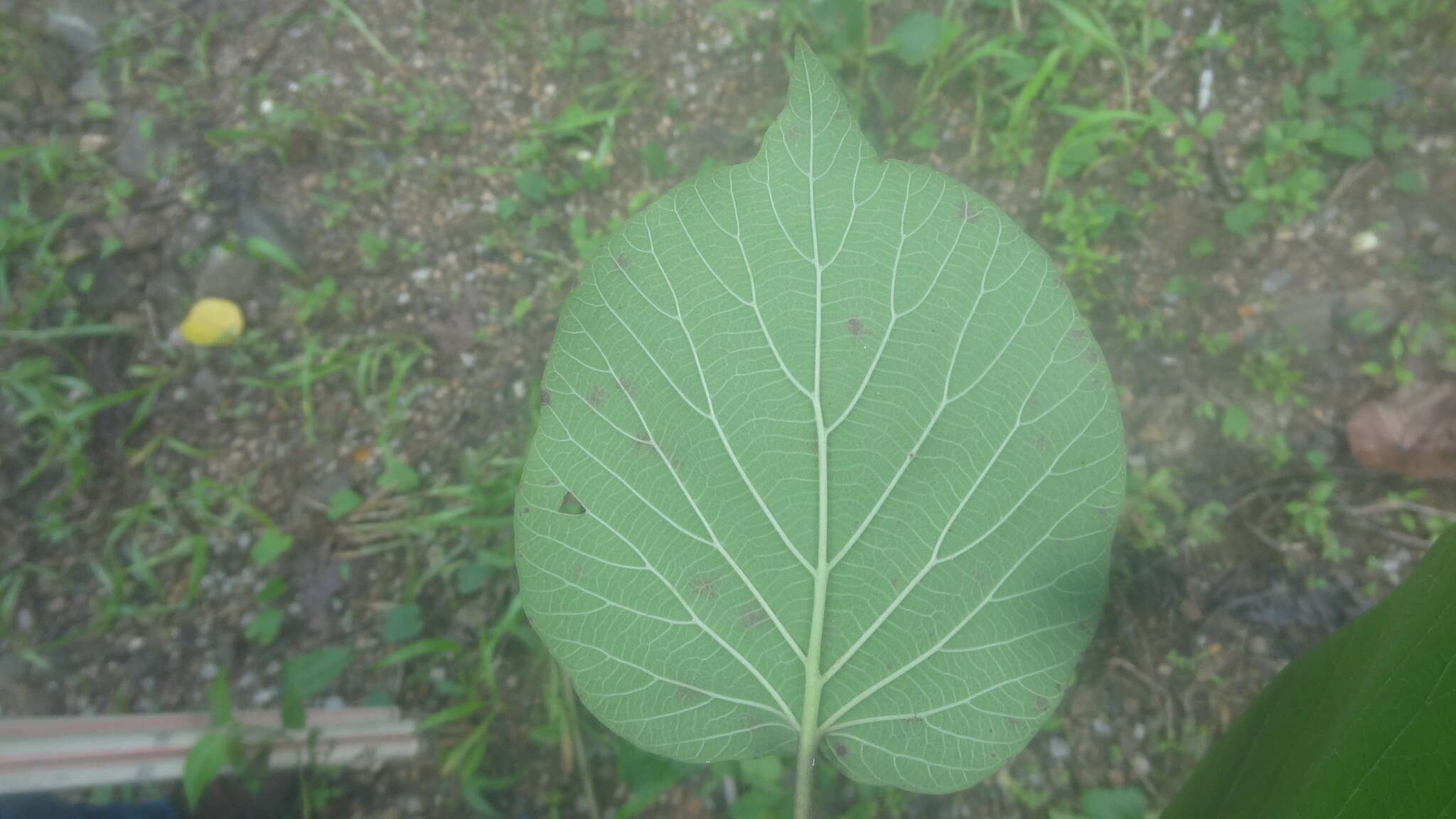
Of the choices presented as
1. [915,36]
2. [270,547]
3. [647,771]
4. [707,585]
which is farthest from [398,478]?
[915,36]

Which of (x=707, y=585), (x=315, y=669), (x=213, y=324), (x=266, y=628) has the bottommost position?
(x=266, y=628)

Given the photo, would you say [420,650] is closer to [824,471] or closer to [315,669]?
[315,669]

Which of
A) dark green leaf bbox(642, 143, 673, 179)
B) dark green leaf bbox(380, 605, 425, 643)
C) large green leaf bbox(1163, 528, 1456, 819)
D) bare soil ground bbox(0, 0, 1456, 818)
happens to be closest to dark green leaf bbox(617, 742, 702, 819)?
bare soil ground bbox(0, 0, 1456, 818)

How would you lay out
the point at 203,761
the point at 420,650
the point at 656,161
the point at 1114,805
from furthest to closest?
the point at 656,161, the point at 420,650, the point at 1114,805, the point at 203,761

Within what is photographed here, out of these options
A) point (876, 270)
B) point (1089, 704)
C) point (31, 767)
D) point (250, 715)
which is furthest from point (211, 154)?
point (1089, 704)

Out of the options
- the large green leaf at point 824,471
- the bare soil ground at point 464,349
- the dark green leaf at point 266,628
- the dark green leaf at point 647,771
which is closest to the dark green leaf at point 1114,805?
A: the bare soil ground at point 464,349

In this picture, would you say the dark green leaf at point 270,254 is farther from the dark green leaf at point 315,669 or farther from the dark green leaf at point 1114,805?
the dark green leaf at point 1114,805
